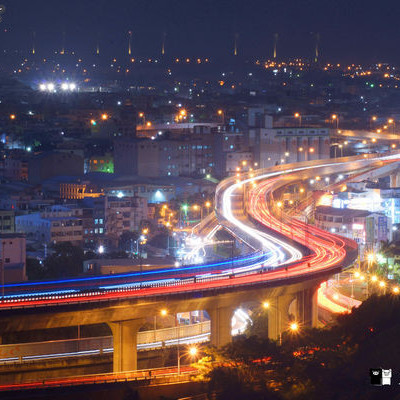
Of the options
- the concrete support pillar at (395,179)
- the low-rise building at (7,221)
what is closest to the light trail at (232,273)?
the low-rise building at (7,221)

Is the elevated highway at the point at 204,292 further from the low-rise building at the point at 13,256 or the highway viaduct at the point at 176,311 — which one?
the low-rise building at the point at 13,256

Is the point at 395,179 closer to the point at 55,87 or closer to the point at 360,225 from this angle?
the point at 360,225

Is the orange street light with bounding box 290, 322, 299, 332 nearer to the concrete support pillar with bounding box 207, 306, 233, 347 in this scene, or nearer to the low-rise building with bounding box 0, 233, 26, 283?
the concrete support pillar with bounding box 207, 306, 233, 347

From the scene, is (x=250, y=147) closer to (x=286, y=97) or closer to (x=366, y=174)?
(x=366, y=174)

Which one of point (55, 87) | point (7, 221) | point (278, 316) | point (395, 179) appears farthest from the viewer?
point (55, 87)

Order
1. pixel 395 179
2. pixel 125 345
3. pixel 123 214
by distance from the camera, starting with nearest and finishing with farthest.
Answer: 1. pixel 125 345
2. pixel 123 214
3. pixel 395 179

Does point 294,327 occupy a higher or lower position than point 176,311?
→ lower

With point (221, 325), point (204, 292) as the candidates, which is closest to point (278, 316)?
point (221, 325)
